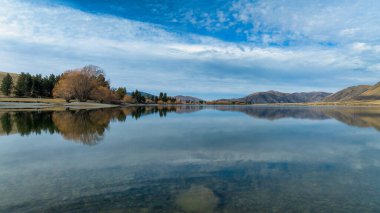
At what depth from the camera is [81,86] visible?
11025 cm

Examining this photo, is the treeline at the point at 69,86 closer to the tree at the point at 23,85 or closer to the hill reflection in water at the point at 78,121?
the tree at the point at 23,85

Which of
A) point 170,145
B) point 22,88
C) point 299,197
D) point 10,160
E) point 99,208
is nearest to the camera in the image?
point 99,208

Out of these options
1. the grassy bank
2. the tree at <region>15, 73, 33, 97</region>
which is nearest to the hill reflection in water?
the grassy bank

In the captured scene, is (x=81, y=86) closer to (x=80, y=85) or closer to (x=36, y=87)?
(x=80, y=85)

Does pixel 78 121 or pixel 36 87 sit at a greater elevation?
pixel 36 87

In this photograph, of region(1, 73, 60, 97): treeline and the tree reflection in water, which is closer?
the tree reflection in water

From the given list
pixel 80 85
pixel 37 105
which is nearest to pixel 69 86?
pixel 80 85

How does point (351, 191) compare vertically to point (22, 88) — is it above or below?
below

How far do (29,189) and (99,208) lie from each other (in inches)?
127

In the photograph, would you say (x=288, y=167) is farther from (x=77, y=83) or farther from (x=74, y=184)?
(x=77, y=83)

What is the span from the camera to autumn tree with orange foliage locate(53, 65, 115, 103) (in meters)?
106

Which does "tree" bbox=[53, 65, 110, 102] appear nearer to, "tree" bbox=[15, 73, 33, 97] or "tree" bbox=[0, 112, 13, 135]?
"tree" bbox=[15, 73, 33, 97]

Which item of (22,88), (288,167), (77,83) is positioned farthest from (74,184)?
(22,88)

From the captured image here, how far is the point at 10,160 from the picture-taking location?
41.4ft
